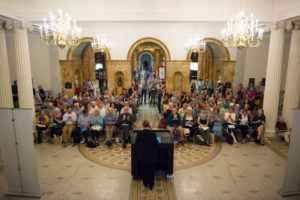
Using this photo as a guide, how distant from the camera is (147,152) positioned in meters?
4.85

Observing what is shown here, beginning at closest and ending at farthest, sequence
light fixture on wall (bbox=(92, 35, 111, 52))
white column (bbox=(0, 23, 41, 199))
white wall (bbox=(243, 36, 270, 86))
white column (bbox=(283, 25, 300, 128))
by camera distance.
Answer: white column (bbox=(0, 23, 41, 199)) → white column (bbox=(283, 25, 300, 128)) → light fixture on wall (bbox=(92, 35, 111, 52)) → white wall (bbox=(243, 36, 270, 86))

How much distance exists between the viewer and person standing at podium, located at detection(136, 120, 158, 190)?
15.9 ft

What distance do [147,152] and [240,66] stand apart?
1071 centimetres

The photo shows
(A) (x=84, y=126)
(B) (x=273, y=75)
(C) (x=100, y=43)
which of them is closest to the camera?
(A) (x=84, y=126)

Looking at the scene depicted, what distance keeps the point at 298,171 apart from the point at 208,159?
2368 millimetres

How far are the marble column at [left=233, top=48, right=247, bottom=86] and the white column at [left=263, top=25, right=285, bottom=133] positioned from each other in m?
5.34

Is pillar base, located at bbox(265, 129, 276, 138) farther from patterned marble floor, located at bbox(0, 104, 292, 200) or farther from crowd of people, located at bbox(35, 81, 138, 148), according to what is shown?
crowd of people, located at bbox(35, 81, 138, 148)

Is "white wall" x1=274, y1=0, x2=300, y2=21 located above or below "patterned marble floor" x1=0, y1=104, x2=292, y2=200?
above

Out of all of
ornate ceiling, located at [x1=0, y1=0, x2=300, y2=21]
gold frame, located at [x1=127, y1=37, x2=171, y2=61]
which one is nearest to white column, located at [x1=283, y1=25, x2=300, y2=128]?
ornate ceiling, located at [x1=0, y1=0, x2=300, y2=21]

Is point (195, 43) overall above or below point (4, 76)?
above

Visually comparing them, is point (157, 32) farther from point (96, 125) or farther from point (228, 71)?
point (96, 125)

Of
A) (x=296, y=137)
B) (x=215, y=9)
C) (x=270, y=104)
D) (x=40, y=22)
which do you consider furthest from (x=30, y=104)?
(x=270, y=104)

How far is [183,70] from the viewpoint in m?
12.9

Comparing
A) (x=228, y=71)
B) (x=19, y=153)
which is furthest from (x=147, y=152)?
(x=228, y=71)
